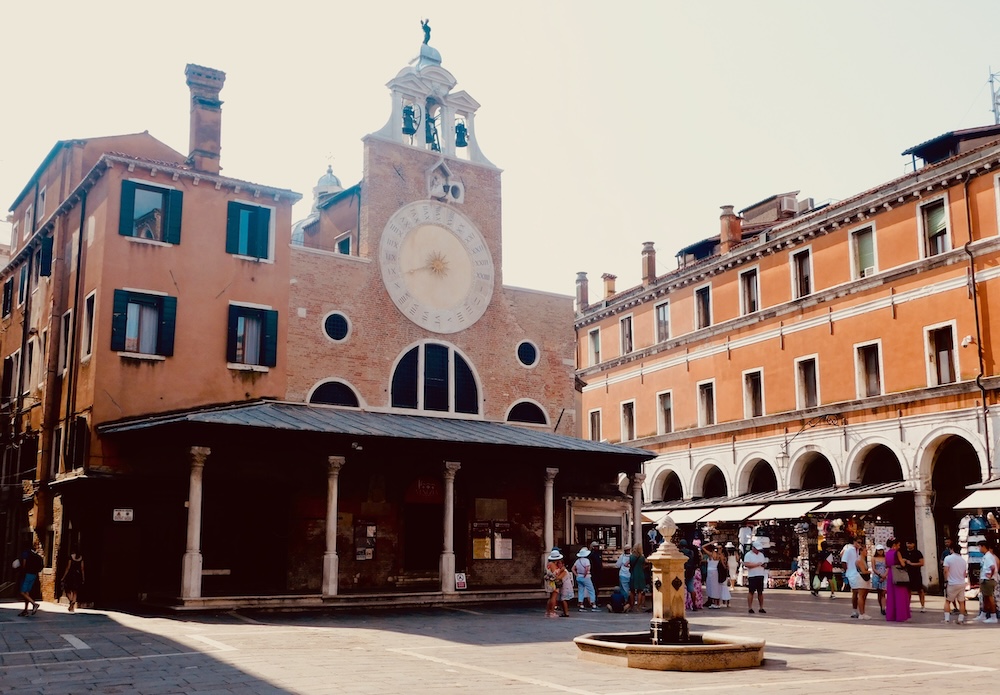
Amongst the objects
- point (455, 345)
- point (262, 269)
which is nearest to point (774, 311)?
point (455, 345)

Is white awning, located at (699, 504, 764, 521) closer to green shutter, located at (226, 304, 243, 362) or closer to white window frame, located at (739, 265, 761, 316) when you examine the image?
white window frame, located at (739, 265, 761, 316)

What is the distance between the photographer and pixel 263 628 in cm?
1675

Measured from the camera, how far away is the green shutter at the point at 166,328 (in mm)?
23391

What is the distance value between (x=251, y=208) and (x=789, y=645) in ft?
54.2

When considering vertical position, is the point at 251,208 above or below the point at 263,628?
above

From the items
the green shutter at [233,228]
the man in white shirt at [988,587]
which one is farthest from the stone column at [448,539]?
the man in white shirt at [988,587]

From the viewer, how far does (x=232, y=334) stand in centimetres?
2442

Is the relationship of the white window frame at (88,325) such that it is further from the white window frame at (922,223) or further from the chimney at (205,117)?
the white window frame at (922,223)

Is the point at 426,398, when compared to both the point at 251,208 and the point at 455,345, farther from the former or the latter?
the point at 251,208

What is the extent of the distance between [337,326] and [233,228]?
3506 mm

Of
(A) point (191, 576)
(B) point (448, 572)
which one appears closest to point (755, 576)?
(B) point (448, 572)

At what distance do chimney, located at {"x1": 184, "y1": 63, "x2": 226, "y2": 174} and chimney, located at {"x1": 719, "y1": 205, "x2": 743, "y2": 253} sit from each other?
18.7m

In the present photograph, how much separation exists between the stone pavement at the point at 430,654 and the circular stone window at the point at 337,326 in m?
7.71

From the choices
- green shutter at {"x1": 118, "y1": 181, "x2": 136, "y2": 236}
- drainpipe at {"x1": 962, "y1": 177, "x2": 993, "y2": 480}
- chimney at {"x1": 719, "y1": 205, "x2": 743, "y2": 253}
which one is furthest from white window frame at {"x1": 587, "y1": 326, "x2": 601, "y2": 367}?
green shutter at {"x1": 118, "y1": 181, "x2": 136, "y2": 236}
